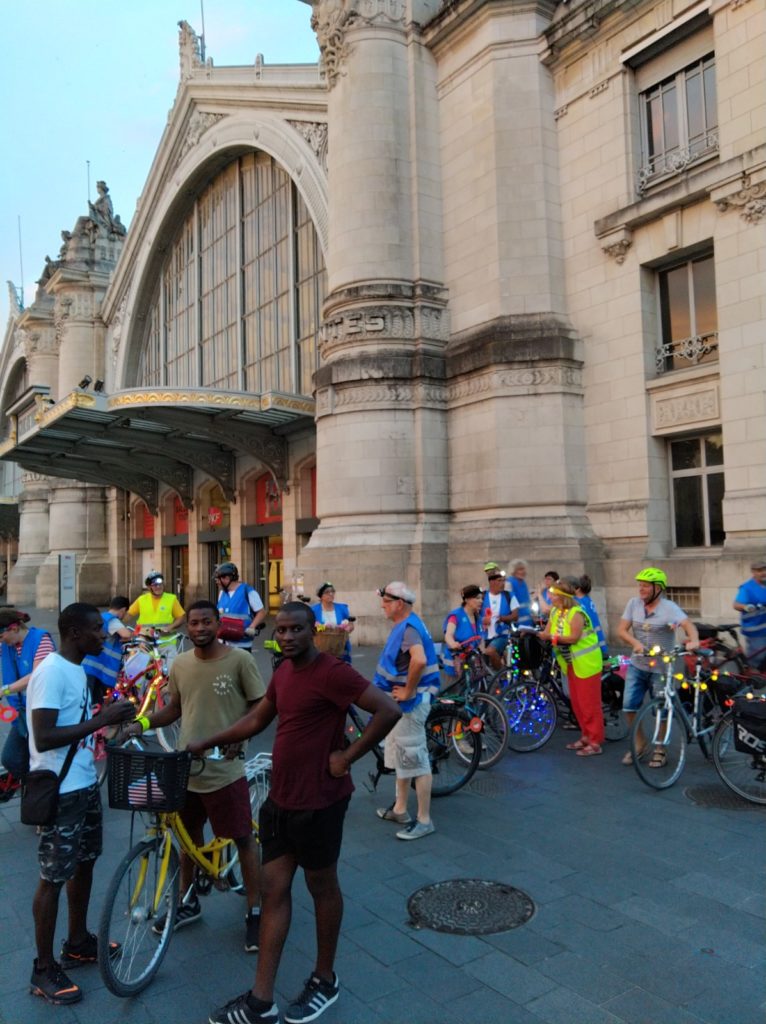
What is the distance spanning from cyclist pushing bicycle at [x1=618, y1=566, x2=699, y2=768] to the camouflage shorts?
4912mm

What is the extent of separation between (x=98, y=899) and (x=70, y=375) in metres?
36.4

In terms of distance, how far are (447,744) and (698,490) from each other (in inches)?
377

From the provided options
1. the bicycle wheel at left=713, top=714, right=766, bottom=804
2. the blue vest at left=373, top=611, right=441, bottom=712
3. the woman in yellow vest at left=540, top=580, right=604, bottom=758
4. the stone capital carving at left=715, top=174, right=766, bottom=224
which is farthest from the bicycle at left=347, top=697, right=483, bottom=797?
the stone capital carving at left=715, top=174, right=766, bottom=224

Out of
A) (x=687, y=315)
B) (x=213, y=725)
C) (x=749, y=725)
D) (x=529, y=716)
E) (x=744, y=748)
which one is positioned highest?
(x=687, y=315)

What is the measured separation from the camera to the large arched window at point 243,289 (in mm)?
24641

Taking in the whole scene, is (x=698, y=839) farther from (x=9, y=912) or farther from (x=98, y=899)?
(x=9, y=912)

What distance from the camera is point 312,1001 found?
341cm

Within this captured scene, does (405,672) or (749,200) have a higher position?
(749,200)

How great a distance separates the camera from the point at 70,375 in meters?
37.5

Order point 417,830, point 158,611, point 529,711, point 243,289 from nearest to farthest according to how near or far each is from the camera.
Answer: point 417,830 → point 529,711 → point 158,611 → point 243,289

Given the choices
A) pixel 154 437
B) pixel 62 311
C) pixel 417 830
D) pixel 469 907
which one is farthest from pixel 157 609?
pixel 62 311

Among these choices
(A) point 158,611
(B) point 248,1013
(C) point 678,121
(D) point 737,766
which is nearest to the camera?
(B) point 248,1013

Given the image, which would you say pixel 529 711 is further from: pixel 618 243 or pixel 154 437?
pixel 154 437

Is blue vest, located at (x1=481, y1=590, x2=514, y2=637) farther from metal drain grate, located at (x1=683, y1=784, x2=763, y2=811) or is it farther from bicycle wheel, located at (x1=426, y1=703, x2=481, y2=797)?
metal drain grate, located at (x1=683, y1=784, x2=763, y2=811)
